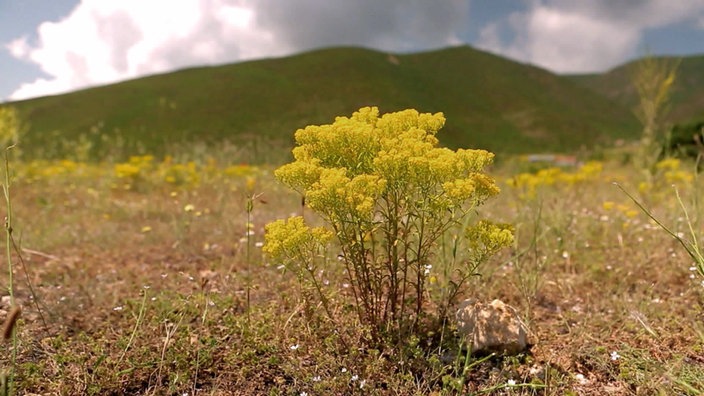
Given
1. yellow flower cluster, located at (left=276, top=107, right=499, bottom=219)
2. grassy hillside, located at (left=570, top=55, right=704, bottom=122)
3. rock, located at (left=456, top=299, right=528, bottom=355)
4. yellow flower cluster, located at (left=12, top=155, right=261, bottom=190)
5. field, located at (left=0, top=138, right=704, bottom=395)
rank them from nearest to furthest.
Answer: yellow flower cluster, located at (left=276, top=107, right=499, bottom=219) < field, located at (left=0, top=138, right=704, bottom=395) < rock, located at (left=456, top=299, right=528, bottom=355) < yellow flower cluster, located at (left=12, top=155, right=261, bottom=190) < grassy hillside, located at (left=570, top=55, right=704, bottom=122)

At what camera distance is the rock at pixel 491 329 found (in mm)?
2408

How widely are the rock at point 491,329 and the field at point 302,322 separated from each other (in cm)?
7

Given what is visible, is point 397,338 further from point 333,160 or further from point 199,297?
point 199,297

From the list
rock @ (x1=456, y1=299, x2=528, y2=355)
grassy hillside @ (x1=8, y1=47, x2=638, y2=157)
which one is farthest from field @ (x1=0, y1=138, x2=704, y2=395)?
grassy hillside @ (x1=8, y1=47, x2=638, y2=157)

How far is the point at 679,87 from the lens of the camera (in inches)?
3445

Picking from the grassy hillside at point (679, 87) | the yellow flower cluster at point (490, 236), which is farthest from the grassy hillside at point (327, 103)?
the grassy hillside at point (679, 87)

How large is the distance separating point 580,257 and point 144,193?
6.85 meters

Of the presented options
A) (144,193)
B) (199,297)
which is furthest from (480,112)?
(199,297)

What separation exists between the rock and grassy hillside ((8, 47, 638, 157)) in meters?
27.5

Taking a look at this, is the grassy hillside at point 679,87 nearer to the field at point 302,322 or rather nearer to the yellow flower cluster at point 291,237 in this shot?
the field at point 302,322

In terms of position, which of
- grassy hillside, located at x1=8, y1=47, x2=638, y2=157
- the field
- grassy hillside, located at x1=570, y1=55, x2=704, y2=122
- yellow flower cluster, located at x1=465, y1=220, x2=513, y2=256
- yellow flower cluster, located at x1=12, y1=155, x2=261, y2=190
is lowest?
the field

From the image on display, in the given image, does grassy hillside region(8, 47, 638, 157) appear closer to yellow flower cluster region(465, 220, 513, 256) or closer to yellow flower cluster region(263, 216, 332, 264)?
yellow flower cluster region(263, 216, 332, 264)

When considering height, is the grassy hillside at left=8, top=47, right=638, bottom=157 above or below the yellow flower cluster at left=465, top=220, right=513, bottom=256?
above

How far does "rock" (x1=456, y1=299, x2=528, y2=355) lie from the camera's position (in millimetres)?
2408
